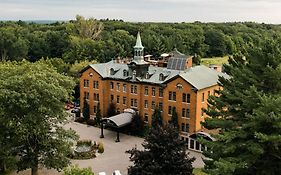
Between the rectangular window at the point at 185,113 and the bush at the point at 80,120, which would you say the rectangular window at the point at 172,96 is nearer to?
the rectangular window at the point at 185,113

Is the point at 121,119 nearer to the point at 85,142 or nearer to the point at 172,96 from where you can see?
the point at 85,142

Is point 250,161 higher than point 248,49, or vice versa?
point 248,49

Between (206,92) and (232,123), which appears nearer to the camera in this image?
(232,123)

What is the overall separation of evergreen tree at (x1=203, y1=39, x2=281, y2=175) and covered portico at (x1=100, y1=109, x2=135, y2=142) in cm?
2370

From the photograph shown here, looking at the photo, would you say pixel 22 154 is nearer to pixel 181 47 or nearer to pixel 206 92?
pixel 206 92

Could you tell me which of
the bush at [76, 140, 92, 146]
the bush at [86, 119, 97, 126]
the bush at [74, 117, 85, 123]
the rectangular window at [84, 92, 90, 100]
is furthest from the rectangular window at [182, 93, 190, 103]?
the bush at [74, 117, 85, 123]

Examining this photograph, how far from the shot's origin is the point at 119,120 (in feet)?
159

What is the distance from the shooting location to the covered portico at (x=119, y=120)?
47812 millimetres

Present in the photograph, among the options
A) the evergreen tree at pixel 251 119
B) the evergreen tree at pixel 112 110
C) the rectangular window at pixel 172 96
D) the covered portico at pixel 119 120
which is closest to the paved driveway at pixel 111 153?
the covered portico at pixel 119 120

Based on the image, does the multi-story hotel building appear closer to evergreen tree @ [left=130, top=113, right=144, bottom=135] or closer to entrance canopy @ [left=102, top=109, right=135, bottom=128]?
evergreen tree @ [left=130, top=113, right=144, bottom=135]

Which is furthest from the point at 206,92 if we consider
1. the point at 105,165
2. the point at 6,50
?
the point at 6,50

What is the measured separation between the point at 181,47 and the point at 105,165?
242 feet

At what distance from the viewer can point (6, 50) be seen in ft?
333

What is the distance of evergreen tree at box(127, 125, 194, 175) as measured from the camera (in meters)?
28.5
